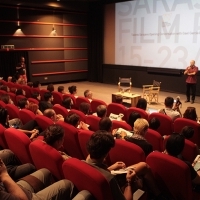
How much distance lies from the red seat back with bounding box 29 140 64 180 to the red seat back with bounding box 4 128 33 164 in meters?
0.17

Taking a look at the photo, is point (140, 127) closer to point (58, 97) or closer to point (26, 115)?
point (26, 115)

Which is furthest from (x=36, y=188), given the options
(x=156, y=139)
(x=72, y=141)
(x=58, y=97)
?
(x=58, y=97)

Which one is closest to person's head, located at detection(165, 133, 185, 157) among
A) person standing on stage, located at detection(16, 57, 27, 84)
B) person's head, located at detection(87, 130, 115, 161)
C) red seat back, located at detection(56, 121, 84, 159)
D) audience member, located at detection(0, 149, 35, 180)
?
person's head, located at detection(87, 130, 115, 161)

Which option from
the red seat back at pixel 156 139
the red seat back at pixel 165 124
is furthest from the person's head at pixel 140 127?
the red seat back at pixel 165 124

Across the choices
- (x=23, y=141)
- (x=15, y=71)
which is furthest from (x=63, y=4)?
(x=23, y=141)

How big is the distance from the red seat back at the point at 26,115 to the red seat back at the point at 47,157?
4.98 ft

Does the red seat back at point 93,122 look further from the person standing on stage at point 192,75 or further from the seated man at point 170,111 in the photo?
the person standing on stage at point 192,75

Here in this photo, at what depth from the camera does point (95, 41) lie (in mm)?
11984

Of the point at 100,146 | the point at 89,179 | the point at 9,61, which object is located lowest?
the point at 89,179

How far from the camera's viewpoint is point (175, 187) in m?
2.18

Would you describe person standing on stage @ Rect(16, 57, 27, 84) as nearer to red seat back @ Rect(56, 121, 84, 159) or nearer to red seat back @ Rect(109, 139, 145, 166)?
red seat back @ Rect(56, 121, 84, 159)

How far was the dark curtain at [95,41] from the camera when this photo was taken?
11590 mm

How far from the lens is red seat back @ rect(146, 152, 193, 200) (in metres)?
2.04

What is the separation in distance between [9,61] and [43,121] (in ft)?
25.6
